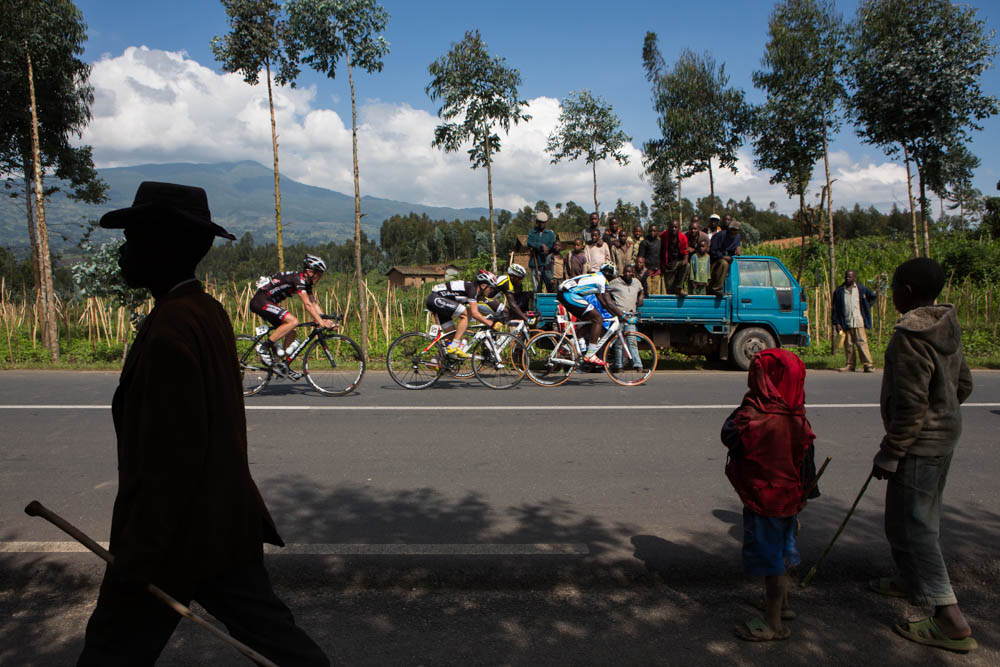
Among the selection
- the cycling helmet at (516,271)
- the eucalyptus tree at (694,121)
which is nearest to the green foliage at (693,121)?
the eucalyptus tree at (694,121)

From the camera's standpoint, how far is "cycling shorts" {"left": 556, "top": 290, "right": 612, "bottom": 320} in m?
11.0

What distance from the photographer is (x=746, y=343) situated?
42.2 feet

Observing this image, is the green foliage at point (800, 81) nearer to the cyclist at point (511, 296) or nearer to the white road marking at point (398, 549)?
the cyclist at point (511, 296)

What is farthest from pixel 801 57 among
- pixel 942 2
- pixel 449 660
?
pixel 449 660

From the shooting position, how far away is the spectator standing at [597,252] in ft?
45.0

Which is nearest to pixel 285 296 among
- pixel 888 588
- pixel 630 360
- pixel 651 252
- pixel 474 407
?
pixel 474 407

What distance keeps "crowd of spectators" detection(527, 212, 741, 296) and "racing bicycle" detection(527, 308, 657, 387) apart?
2187 millimetres

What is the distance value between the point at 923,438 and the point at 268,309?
26.7 ft

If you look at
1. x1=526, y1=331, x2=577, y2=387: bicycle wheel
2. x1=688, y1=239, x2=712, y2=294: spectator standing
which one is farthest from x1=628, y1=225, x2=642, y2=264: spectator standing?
x1=526, y1=331, x2=577, y2=387: bicycle wheel

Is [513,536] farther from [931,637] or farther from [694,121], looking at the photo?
[694,121]

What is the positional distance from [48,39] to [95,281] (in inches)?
248

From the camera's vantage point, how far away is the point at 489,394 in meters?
9.81

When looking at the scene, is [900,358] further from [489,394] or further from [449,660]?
[489,394]

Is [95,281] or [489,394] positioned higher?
[95,281]
